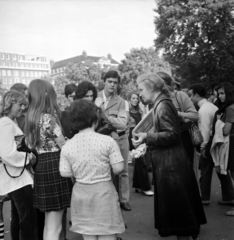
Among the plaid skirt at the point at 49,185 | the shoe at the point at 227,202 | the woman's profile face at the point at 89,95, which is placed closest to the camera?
the plaid skirt at the point at 49,185

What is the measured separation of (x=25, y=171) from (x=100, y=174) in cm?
108

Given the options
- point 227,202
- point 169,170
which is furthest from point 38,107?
point 227,202

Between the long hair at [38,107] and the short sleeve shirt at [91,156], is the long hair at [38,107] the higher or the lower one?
the higher one

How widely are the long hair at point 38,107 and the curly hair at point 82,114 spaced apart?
1.61 ft

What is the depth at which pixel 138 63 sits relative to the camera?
150 feet

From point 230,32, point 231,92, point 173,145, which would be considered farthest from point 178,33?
point 173,145

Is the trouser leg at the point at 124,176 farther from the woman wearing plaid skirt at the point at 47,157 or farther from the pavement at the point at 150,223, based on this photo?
the woman wearing plaid skirt at the point at 47,157

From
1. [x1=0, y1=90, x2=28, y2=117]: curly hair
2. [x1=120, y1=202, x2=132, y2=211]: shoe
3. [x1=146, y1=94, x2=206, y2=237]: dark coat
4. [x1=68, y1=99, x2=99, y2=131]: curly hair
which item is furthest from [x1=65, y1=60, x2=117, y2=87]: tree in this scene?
[x1=68, y1=99, x2=99, y2=131]: curly hair

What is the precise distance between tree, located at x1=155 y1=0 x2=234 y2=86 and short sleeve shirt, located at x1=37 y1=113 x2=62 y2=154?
25001mm

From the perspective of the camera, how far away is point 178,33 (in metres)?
29.5

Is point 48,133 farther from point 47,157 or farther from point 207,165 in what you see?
point 207,165

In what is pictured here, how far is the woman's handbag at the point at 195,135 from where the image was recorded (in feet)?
15.3

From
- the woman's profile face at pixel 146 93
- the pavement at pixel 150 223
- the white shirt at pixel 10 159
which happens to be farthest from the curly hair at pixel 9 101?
the pavement at pixel 150 223

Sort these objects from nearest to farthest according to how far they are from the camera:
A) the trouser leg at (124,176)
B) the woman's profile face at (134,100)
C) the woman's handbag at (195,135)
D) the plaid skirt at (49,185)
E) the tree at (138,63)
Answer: the plaid skirt at (49,185), the woman's handbag at (195,135), the trouser leg at (124,176), the woman's profile face at (134,100), the tree at (138,63)
